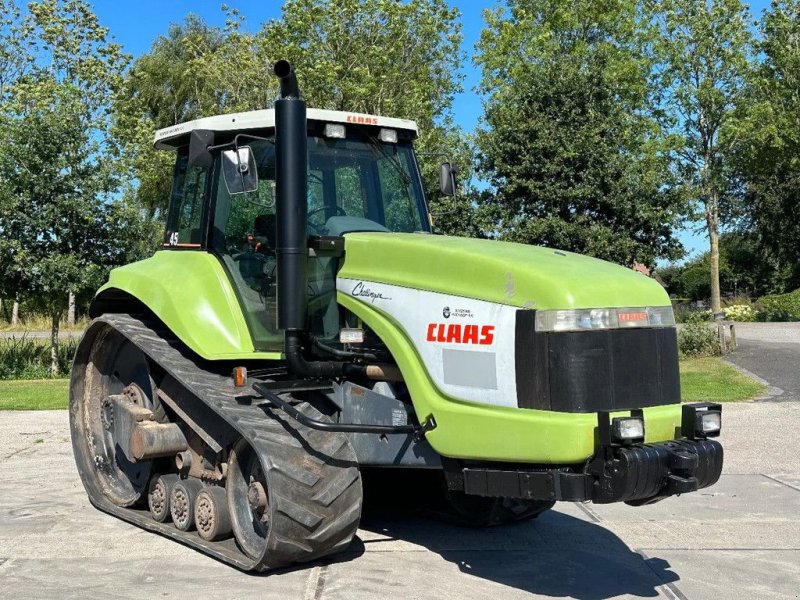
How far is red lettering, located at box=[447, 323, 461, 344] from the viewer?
5246 mm

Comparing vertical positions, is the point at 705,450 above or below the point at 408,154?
below

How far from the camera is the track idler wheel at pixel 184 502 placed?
6.52 meters

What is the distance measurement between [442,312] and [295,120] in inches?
59.9

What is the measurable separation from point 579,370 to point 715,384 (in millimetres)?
12700

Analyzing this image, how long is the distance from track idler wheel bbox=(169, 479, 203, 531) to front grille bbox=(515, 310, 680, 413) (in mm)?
2690

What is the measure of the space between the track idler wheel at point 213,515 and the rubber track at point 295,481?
0.08 m

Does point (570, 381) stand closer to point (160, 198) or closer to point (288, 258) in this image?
point (288, 258)

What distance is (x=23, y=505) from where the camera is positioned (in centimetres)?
785

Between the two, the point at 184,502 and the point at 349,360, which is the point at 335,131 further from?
the point at 184,502

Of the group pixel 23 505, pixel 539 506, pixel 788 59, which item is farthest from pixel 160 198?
pixel 539 506

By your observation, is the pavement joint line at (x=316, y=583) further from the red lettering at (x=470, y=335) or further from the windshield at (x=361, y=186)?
the windshield at (x=361, y=186)

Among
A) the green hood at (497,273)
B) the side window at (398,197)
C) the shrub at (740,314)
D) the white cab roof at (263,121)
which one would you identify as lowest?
the green hood at (497,273)

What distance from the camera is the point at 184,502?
659cm

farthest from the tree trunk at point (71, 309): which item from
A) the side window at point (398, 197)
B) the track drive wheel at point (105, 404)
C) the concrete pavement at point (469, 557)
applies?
the side window at point (398, 197)
